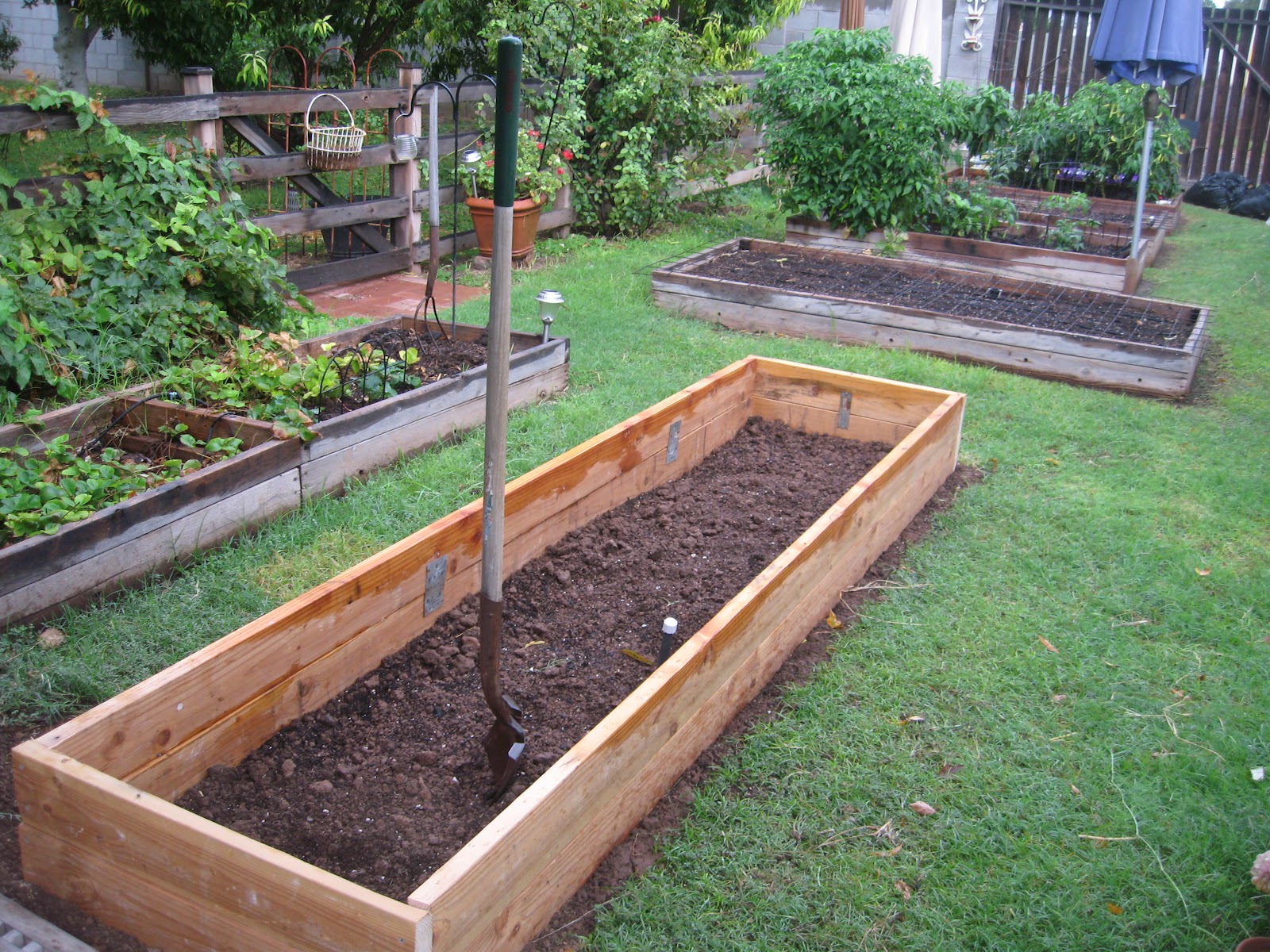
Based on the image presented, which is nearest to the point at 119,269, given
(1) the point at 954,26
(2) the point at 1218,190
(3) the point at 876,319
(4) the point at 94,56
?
(3) the point at 876,319

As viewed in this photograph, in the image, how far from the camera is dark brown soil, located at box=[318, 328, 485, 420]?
414 cm

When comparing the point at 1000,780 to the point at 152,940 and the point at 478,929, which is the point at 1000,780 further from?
the point at 152,940

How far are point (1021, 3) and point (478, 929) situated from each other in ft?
48.8

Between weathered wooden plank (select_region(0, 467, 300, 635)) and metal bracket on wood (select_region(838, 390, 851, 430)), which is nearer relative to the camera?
weathered wooden plank (select_region(0, 467, 300, 635))

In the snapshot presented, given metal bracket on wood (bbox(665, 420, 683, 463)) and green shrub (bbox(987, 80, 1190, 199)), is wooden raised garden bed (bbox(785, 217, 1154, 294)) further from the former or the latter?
metal bracket on wood (bbox(665, 420, 683, 463))

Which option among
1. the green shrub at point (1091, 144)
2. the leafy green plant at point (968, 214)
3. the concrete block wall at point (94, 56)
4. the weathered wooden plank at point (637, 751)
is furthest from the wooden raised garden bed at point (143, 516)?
the concrete block wall at point (94, 56)

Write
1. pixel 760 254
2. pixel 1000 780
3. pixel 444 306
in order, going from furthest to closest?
pixel 760 254
pixel 444 306
pixel 1000 780

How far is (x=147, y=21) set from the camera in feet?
32.8

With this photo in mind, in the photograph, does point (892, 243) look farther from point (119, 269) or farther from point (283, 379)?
point (119, 269)

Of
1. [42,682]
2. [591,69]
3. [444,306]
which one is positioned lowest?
[42,682]

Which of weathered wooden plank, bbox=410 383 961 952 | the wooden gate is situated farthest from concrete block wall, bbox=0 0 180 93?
weathered wooden plank, bbox=410 383 961 952

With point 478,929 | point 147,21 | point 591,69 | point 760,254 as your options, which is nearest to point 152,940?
point 478,929

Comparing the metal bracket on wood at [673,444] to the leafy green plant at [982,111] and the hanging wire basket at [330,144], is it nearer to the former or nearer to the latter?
the hanging wire basket at [330,144]

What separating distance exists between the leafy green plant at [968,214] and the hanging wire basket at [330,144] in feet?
14.7
